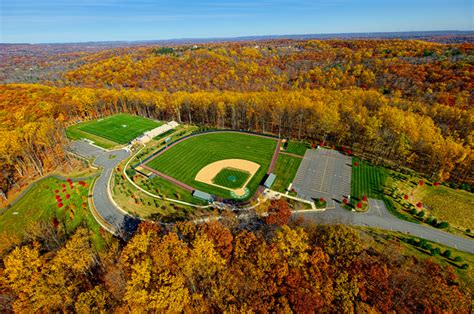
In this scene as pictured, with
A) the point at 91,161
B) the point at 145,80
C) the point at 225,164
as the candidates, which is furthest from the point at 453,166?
the point at 145,80

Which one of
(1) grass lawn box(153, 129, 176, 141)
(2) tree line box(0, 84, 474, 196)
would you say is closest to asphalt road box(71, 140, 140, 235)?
(2) tree line box(0, 84, 474, 196)

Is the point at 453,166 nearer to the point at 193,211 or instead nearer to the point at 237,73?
the point at 193,211

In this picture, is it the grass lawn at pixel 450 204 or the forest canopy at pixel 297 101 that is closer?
the grass lawn at pixel 450 204

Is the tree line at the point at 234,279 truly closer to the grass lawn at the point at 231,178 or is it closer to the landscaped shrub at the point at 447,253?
the landscaped shrub at the point at 447,253

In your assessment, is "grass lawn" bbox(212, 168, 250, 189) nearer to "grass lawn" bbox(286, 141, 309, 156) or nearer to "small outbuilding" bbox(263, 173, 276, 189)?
"small outbuilding" bbox(263, 173, 276, 189)

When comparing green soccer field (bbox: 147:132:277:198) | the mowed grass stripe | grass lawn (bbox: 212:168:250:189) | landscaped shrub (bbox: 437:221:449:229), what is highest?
the mowed grass stripe

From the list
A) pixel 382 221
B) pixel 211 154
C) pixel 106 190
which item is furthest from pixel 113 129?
pixel 382 221

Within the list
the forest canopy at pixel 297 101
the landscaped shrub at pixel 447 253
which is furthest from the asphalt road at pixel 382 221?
the forest canopy at pixel 297 101
